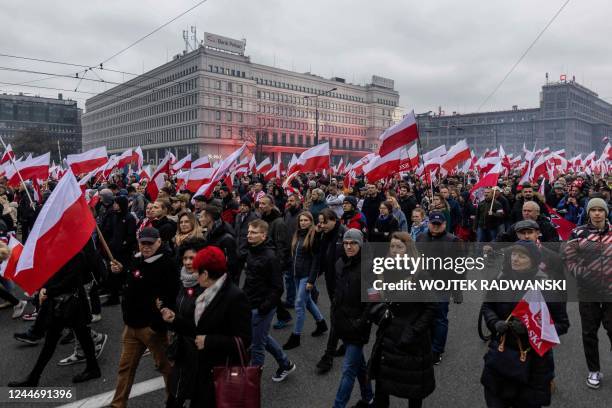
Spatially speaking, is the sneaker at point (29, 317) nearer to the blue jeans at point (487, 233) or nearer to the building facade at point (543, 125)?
the blue jeans at point (487, 233)

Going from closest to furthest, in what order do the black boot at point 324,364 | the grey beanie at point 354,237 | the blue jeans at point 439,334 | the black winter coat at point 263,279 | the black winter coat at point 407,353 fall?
the black winter coat at point 407,353
the grey beanie at point 354,237
the black winter coat at point 263,279
the black boot at point 324,364
the blue jeans at point 439,334

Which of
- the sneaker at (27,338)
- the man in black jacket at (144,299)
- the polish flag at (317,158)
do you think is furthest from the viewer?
the polish flag at (317,158)

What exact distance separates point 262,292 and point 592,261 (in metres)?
3.33

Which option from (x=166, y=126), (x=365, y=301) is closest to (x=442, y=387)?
(x=365, y=301)

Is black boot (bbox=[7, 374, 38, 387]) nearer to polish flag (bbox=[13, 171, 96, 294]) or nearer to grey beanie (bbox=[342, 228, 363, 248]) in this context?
polish flag (bbox=[13, 171, 96, 294])

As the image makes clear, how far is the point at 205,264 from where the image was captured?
326 centimetres

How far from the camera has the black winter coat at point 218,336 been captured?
318 centimetres

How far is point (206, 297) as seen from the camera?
3.29m

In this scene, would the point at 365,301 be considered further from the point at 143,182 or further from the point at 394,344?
the point at 143,182

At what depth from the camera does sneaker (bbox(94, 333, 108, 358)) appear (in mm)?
5458

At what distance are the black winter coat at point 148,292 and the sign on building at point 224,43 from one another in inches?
3085

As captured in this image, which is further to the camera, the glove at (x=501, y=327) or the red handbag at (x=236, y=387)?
the glove at (x=501, y=327)

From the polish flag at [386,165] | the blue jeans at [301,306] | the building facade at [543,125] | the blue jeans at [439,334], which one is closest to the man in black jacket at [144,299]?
the blue jeans at [301,306]

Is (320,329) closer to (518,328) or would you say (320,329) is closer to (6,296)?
(518,328)
